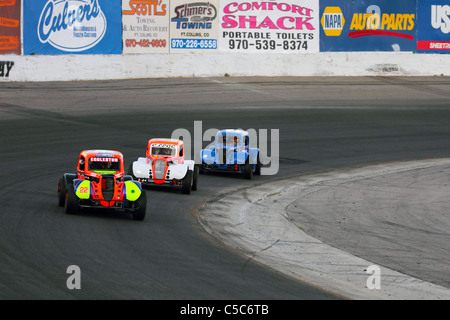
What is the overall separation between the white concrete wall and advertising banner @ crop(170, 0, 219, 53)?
16.5 inches

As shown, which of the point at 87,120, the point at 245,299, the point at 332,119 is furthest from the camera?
the point at 332,119

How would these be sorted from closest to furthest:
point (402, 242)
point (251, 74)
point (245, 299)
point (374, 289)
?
point (245, 299), point (374, 289), point (402, 242), point (251, 74)

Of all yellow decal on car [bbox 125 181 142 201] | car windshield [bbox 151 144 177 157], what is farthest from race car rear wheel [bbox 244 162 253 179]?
yellow decal on car [bbox 125 181 142 201]

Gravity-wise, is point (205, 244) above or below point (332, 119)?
below

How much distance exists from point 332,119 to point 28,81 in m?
12.7

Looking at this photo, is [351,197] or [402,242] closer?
[402,242]

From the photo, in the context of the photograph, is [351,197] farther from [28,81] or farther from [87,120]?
[28,81]

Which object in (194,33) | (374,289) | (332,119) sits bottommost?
(374,289)

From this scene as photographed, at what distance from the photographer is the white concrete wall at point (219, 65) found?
32.6 meters

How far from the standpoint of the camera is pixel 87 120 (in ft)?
91.6

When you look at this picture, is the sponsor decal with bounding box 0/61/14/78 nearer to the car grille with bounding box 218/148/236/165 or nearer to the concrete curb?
the car grille with bounding box 218/148/236/165

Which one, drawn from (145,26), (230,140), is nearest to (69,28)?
(145,26)

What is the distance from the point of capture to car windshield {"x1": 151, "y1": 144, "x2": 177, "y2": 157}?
18.8 meters
